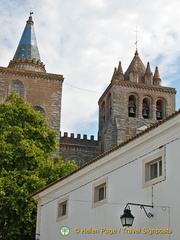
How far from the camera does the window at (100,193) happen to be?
15.4 m

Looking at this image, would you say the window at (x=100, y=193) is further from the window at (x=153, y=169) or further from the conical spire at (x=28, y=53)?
the conical spire at (x=28, y=53)

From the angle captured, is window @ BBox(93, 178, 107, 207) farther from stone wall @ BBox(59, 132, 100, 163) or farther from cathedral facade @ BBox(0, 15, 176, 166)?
stone wall @ BBox(59, 132, 100, 163)

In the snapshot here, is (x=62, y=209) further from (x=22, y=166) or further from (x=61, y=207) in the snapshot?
(x=22, y=166)

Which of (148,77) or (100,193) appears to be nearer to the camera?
(100,193)

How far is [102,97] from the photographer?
56406 millimetres

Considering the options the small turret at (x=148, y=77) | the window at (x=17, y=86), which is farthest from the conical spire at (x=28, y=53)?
the small turret at (x=148, y=77)

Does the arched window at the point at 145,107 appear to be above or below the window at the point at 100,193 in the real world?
above

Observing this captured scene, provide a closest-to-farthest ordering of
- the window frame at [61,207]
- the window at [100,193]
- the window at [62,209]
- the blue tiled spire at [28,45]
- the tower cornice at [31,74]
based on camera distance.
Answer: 1. the window at [100,193]
2. the window frame at [61,207]
3. the window at [62,209]
4. the tower cornice at [31,74]
5. the blue tiled spire at [28,45]

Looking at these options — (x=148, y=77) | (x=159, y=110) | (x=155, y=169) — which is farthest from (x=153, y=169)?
(x=148, y=77)

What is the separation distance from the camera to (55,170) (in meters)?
25.1

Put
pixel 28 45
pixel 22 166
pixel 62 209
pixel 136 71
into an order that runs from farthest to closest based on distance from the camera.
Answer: pixel 136 71, pixel 28 45, pixel 22 166, pixel 62 209

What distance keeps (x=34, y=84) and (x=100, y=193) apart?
3102 centimetres

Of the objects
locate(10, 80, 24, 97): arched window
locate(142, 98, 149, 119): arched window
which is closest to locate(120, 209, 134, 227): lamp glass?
locate(10, 80, 24, 97): arched window

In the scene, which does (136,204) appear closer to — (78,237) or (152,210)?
(152,210)
